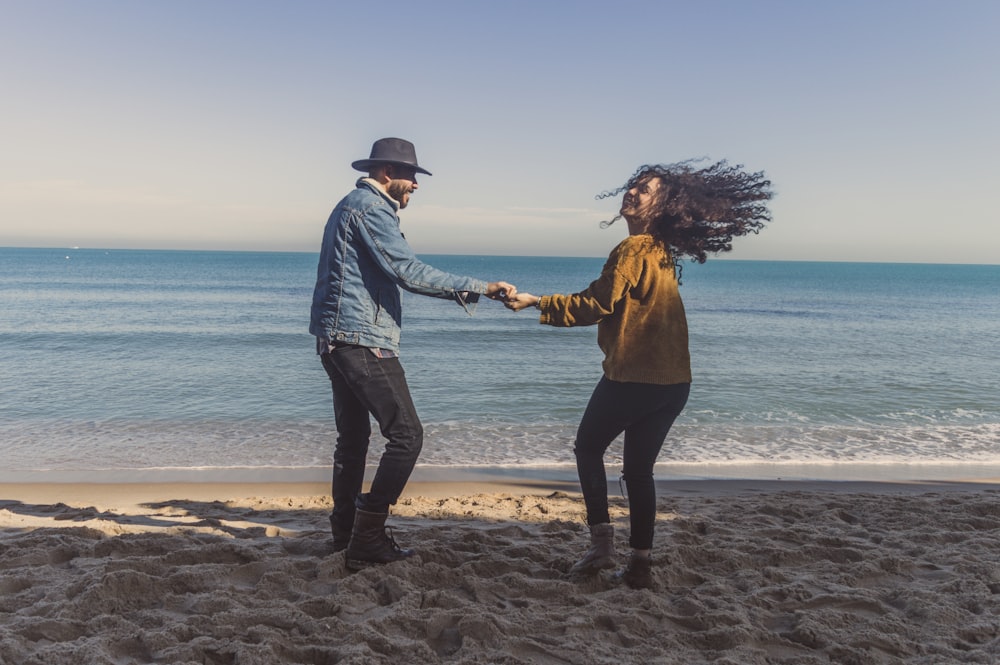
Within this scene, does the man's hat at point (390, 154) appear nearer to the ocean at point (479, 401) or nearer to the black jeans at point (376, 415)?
the black jeans at point (376, 415)

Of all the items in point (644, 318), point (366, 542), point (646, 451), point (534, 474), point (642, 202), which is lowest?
point (534, 474)

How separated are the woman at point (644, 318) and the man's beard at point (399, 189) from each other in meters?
0.92

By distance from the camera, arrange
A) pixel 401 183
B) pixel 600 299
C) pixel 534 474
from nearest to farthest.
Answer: pixel 600 299 → pixel 401 183 → pixel 534 474

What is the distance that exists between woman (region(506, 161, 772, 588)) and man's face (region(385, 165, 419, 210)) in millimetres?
917

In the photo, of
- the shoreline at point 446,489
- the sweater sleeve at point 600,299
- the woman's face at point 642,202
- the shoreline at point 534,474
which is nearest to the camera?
the sweater sleeve at point 600,299

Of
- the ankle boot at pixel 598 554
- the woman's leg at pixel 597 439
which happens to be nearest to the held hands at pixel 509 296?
the woman's leg at pixel 597 439

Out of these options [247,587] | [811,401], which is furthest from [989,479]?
[247,587]

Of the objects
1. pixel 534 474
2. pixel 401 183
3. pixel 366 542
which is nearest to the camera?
pixel 366 542

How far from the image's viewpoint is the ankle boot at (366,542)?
3.76 m

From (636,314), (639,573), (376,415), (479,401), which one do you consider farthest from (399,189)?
(479,401)

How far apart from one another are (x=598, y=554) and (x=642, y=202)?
5.81ft

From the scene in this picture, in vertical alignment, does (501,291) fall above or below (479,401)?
above

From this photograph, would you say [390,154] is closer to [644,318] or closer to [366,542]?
[644,318]

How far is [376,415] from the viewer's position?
3631mm
